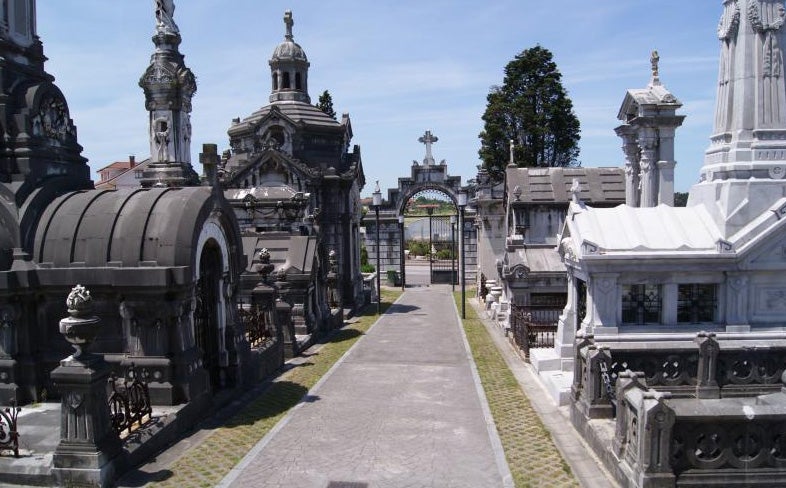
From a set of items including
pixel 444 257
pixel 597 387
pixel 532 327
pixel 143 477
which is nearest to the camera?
pixel 143 477

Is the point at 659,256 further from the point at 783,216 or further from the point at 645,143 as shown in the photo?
the point at 645,143

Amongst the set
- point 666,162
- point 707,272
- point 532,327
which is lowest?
point 532,327

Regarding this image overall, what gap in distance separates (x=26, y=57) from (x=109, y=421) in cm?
793

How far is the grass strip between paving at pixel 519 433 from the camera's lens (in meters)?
8.01

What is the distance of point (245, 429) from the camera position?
1016 cm

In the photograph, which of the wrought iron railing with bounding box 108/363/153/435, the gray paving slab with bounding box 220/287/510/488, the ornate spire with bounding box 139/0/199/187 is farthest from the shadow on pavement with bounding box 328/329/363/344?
the wrought iron railing with bounding box 108/363/153/435

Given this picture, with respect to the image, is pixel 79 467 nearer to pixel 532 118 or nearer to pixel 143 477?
pixel 143 477

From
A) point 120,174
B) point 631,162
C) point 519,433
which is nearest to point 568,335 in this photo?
point 519,433

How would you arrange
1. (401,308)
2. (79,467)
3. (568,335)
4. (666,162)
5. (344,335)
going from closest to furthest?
1. (79,467)
2. (568,335)
3. (666,162)
4. (344,335)
5. (401,308)

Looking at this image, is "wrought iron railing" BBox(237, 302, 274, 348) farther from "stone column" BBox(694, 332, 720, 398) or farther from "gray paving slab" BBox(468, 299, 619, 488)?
"stone column" BBox(694, 332, 720, 398)

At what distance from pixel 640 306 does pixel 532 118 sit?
104 feet

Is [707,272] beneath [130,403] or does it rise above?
above

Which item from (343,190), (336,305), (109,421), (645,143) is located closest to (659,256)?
(645,143)

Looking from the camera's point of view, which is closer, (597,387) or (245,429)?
(597,387)
